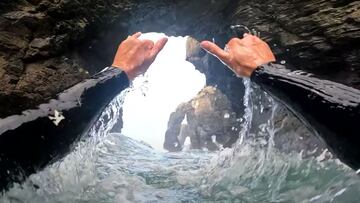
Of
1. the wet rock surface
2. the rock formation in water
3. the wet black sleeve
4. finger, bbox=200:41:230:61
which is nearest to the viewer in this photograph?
the wet black sleeve

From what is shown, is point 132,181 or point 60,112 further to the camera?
point 132,181

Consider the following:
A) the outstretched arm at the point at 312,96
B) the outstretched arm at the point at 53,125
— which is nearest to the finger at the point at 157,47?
the outstretched arm at the point at 53,125

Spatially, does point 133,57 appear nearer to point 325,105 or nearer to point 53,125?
point 53,125

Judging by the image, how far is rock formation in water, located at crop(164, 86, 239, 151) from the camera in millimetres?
13031

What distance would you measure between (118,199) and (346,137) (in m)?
2.85

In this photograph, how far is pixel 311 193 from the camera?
12.7 feet

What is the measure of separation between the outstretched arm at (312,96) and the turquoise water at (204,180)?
132 cm

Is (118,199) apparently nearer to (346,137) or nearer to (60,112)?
(60,112)

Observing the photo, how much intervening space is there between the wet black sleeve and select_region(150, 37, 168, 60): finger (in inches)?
23.6

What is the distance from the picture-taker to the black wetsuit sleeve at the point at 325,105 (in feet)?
7.29

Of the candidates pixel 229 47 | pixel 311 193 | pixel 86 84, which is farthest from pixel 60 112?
pixel 311 193

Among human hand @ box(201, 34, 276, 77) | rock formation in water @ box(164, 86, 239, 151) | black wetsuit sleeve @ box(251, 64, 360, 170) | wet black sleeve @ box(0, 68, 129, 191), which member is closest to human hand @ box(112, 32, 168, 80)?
wet black sleeve @ box(0, 68, 129, 191)

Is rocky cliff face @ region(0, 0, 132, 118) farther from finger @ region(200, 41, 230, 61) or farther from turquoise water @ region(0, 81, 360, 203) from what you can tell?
finger @ region(200, 41, 230, 61)

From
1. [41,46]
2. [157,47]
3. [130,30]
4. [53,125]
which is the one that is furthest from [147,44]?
[130,30]
